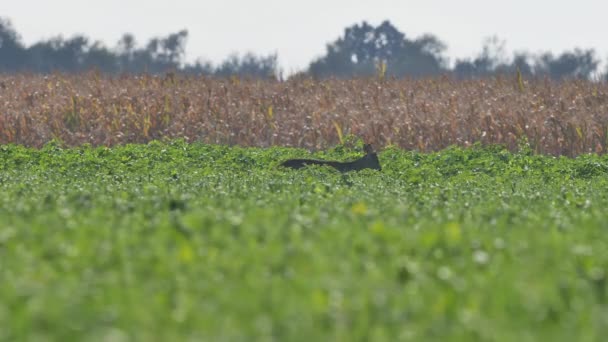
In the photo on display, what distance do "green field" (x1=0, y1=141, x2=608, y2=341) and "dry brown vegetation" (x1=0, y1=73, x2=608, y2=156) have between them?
36.1ft

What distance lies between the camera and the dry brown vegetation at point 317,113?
22.3m

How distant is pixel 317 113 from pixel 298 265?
1842 cm

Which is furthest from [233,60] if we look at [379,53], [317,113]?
[317,113]

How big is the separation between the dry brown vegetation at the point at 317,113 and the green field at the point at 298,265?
1100 cm

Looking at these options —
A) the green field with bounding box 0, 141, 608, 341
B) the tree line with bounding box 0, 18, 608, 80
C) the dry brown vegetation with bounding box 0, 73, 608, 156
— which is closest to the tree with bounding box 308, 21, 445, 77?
the tree line with bounding box 0, 18, 608, 80

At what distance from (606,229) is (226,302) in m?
4.05

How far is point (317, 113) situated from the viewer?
2423 cm

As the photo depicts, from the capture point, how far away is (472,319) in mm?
4688

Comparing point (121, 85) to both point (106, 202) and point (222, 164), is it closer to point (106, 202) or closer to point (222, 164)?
point (222, 164)

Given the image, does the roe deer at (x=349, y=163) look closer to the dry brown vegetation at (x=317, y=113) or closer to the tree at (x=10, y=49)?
the dry brown vegetation at (x=317, y=113)

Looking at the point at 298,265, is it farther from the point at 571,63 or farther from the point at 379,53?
the point at 379,53

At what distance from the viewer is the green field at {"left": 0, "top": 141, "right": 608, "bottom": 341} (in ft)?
15.1

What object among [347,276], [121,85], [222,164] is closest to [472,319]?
[347,276]

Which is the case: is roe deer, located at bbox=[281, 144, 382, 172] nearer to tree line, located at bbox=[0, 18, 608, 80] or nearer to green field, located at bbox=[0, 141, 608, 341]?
green field, located at bbox=[0, 141, 608, 341]
